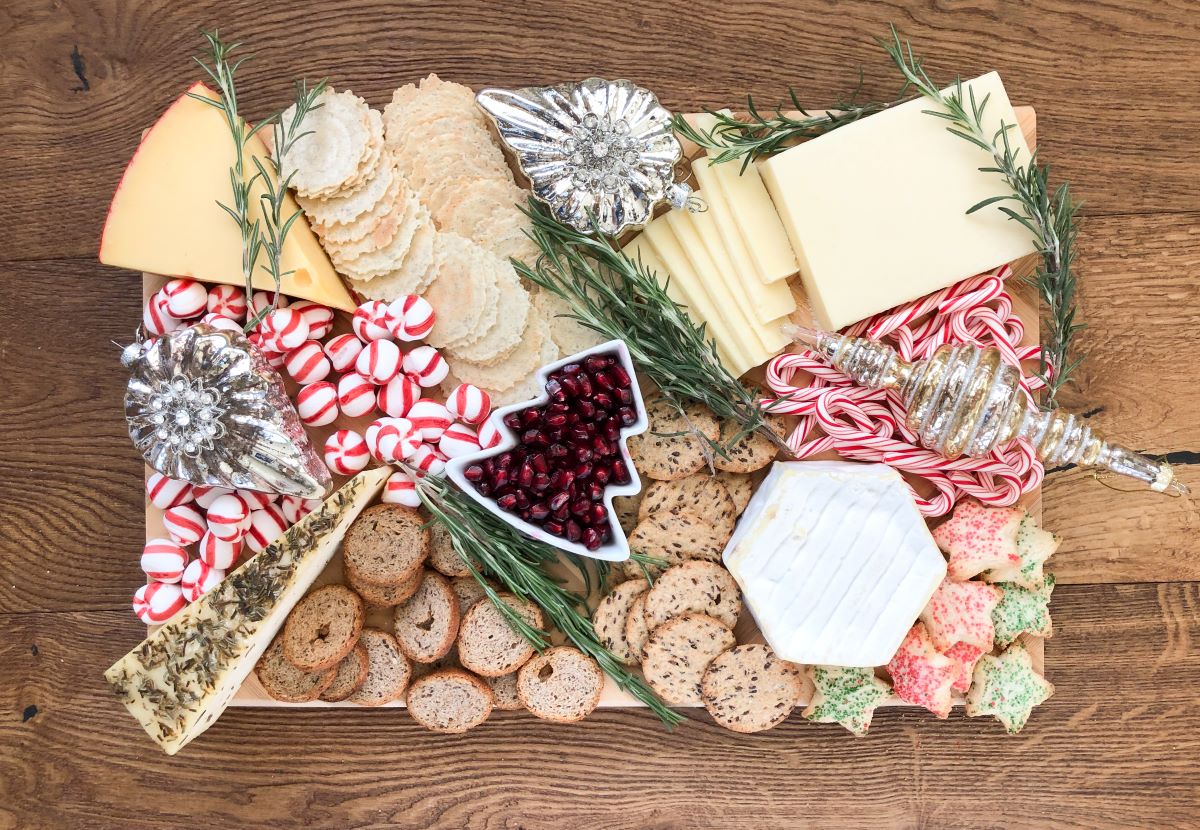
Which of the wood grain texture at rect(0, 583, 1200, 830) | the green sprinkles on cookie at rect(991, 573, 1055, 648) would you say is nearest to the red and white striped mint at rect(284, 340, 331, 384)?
the wood grain texture at rect(0, 583, 1200, 830)

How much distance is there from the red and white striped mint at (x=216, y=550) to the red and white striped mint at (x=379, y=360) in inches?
16.3

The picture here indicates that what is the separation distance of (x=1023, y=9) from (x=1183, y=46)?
350 millimetres

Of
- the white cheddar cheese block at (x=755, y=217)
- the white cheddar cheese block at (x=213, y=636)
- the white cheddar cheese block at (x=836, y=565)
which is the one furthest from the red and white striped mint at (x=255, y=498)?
the white cheddar cheese block at (x=755, y=217)

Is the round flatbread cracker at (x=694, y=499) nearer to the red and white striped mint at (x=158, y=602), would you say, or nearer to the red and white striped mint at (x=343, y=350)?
the red and white striped mint at (x=343, y=350)

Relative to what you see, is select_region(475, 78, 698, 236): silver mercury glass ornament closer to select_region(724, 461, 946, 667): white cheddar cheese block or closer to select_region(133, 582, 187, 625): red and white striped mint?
select_region(724, 461, 946, 667): white cheddar cheese block

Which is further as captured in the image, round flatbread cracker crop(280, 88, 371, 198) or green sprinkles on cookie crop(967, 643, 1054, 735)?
green sprinkles on cookie crop(967, 643, 1054, 735)

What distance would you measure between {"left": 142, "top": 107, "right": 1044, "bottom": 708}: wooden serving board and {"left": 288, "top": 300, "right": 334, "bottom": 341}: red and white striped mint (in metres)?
0.06

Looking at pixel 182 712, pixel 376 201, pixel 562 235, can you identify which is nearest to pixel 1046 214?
pixel 562 235

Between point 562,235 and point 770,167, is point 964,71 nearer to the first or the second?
point 770,167

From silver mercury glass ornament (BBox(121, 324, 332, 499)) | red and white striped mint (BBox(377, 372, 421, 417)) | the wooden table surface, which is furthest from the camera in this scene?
the wooden table surface

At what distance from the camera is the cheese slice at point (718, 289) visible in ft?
5.15

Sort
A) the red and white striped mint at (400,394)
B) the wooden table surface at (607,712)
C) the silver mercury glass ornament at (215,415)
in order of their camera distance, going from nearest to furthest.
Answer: the silver mercury glass ornament at (215,415)
the red and white striped mint at (400,394)
the wooden table surface at (607,712)

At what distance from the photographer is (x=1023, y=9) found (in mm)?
1727

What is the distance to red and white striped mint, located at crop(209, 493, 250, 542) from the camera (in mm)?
1533
